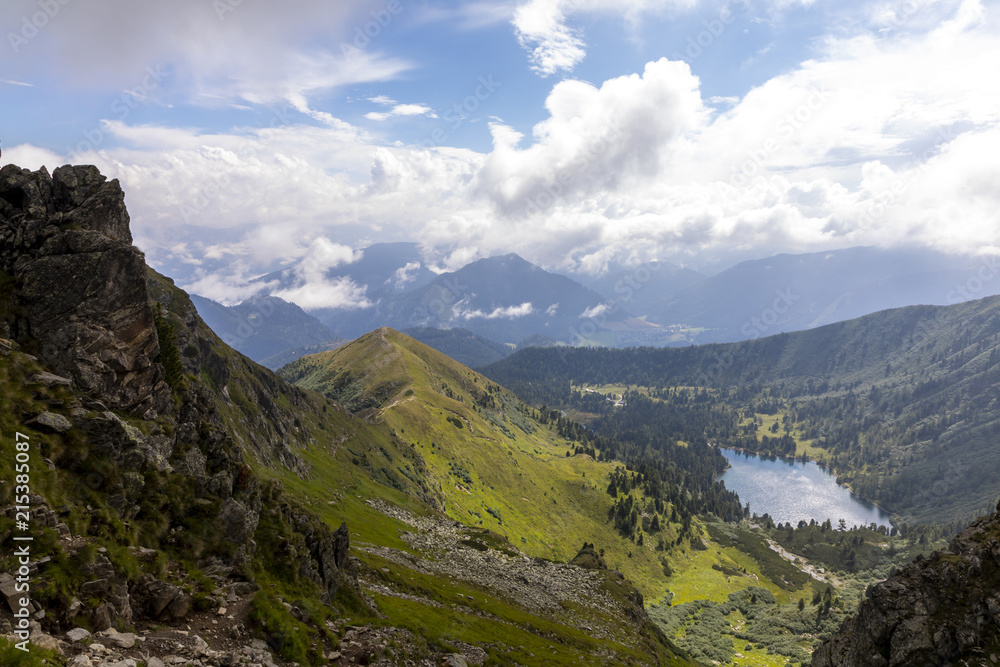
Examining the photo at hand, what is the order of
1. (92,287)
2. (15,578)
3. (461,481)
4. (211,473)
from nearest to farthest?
1. (15,578)
2. (92,287)
3. (211,473)
4. (461,481)

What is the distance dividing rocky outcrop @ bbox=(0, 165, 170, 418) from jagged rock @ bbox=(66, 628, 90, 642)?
13811 millimetres

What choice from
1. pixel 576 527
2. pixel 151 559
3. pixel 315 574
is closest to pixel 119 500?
pixel 151 559

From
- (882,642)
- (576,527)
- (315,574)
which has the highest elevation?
(315,574)

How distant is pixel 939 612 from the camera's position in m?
38.9

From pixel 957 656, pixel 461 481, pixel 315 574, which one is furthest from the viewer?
pixel 461 481

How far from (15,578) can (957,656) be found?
5769 cm

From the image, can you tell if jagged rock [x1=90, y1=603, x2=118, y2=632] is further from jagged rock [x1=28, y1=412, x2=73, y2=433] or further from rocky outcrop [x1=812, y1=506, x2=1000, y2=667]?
rocky outcrop [x1=812, y1=506, x2=1000, y2=667]

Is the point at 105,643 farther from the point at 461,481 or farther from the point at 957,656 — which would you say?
the point at 461,481

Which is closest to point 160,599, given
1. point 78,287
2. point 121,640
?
point 121,640

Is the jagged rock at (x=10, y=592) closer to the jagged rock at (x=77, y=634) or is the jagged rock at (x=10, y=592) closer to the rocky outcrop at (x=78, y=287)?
the jagged rock at (x=77, y=634)

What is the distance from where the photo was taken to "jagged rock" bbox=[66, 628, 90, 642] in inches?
507

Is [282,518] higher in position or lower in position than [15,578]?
lower

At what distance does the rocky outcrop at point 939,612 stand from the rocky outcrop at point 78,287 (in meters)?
60.0

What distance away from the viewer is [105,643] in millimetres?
13656
